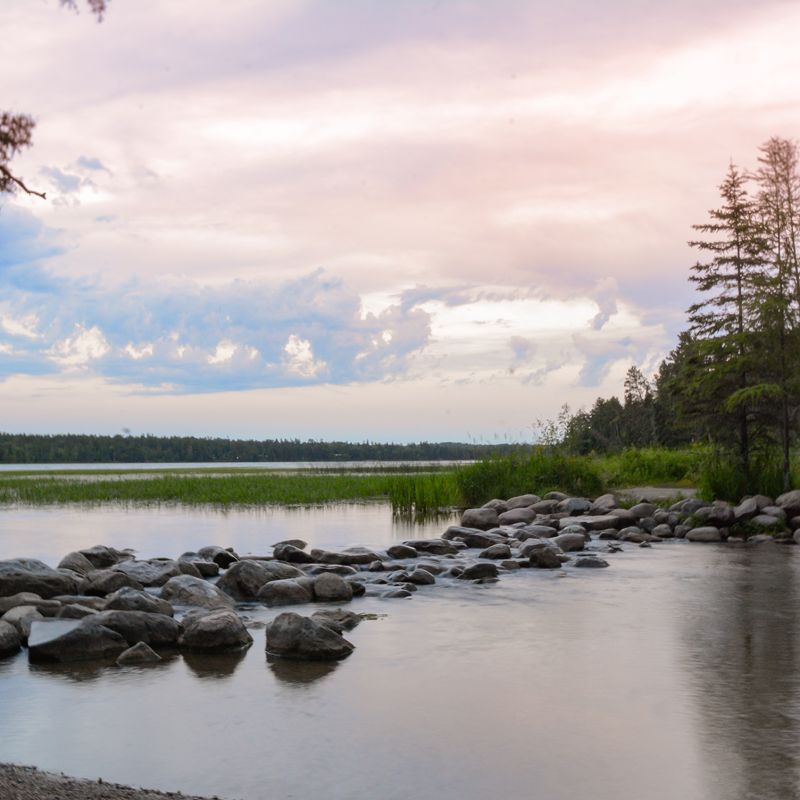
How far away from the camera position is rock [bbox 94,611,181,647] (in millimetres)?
9617

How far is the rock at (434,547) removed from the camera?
687 inches

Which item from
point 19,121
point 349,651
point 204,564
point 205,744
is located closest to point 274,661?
point 349,651

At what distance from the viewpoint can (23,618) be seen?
399 inches

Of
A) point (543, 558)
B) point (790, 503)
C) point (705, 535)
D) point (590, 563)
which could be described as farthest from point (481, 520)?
point (590, 563)

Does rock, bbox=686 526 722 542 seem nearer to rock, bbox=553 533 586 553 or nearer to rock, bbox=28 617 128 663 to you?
rock, bbox=553 533 586 553

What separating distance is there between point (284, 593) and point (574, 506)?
13.3 m

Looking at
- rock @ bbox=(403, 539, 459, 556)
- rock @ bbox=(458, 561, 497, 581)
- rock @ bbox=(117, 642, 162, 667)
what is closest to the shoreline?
rock @ bbox=(117, 642, 162, 667)

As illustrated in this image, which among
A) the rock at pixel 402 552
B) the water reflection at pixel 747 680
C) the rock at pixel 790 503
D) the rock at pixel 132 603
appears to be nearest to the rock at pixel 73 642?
the rock at pixel 132 603

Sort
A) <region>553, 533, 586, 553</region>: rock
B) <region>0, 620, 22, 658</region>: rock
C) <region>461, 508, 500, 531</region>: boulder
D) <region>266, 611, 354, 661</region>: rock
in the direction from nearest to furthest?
<region>266, 611, 354, 661</region>: rock
<region>0, 620, 22, 658</region>: rock
<region>553, 533, 586, 553</region>: rock
<region>461, 508, 500, 531</region>: boulder

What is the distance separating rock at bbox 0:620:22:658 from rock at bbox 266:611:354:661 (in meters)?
2.60

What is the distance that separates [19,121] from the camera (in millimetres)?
7477

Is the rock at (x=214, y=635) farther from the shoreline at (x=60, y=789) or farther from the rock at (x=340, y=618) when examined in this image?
the shoreline at (x=60, y=789)

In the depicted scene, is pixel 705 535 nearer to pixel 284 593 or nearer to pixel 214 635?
pixel 284 593

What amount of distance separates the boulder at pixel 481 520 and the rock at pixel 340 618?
1243cm
